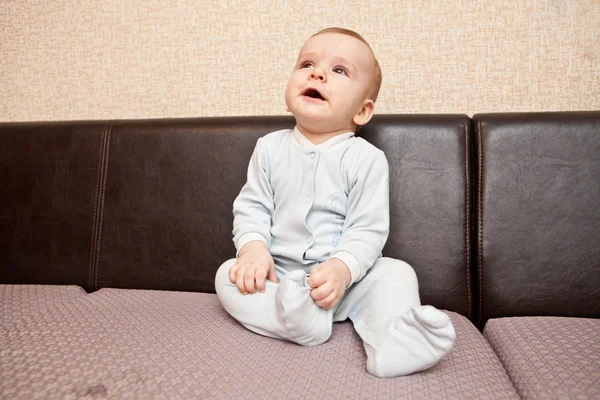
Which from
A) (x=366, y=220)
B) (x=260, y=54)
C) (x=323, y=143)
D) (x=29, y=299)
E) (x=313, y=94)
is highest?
(x=260, y=54)

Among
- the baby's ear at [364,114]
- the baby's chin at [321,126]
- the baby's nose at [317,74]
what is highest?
the baby's nose at [317,74]

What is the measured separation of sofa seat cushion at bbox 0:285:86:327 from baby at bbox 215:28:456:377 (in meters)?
0.42

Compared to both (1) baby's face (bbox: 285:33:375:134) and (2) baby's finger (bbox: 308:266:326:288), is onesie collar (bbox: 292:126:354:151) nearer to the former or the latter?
(1) baby's face (bbox: 285:33:375:134)

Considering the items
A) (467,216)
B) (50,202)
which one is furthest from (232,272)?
(50,202)

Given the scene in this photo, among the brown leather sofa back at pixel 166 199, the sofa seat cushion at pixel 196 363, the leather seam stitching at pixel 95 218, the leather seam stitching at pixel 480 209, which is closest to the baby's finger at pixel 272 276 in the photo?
the sofa seat cushion at pixel 196 363

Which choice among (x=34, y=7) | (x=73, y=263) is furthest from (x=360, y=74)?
(x=34, y=7)

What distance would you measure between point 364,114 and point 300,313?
21.0 inches

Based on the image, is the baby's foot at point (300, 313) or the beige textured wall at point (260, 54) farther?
the beige textured wall at point (260, 54)

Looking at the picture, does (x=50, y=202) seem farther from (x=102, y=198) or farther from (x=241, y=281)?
(x=241, y=281)

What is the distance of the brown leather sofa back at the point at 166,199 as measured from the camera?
1103mm

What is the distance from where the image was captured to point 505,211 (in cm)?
107

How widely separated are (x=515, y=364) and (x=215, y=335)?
0.54 m

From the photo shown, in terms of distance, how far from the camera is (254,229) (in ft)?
3.33

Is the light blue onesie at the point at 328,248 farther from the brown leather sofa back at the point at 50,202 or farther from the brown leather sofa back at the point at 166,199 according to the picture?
the brown leather sofa back at the point at 50,202
